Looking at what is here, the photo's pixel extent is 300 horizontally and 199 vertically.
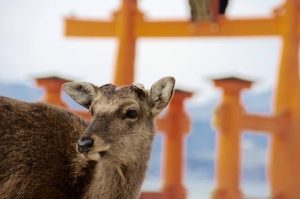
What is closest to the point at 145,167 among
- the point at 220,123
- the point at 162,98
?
the point at 162,98

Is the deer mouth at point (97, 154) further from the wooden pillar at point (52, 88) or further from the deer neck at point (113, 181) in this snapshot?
the wooden pillar at point (52, 88)

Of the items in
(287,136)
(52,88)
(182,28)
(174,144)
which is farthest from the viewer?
(182,28)

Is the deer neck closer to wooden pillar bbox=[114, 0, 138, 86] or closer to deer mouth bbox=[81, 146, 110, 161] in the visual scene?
deer mouth bbox=[81, 146, 110, 161]

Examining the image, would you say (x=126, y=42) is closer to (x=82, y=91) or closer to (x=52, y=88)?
(x=52, y=88)

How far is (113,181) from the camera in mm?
2018

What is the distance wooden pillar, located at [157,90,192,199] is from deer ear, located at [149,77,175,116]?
11.4ft

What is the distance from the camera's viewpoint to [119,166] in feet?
6.61

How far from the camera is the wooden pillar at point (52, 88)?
5164mm

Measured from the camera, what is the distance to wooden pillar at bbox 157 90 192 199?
561 centimetres

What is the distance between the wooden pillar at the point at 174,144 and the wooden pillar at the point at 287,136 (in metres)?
0.95

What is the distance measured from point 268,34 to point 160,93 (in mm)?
4506

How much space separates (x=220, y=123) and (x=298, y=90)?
918 millimetres

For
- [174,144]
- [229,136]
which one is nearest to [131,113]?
[229,136]

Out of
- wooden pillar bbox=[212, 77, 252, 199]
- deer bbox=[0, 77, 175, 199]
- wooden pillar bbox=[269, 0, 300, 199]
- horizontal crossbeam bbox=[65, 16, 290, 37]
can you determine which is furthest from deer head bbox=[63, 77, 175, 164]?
horizontal crossbeam bbox=[65, 16, 290, 37]
